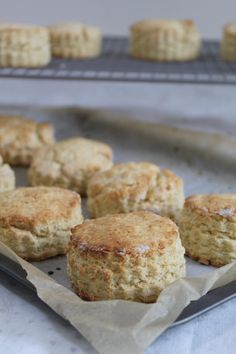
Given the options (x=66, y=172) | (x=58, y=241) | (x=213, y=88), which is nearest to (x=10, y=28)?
(x=66, y=172)

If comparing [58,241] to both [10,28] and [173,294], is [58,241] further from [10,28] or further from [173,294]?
[10,28]

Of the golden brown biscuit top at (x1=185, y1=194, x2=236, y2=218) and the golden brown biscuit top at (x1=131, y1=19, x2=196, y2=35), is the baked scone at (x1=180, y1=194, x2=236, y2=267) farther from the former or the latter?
the golden brown biscuit top at (x1=131, y1=19, x2=196, y2=35)

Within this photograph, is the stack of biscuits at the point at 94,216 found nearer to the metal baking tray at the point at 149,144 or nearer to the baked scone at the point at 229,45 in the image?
the metal baking tray at the point at 149,144

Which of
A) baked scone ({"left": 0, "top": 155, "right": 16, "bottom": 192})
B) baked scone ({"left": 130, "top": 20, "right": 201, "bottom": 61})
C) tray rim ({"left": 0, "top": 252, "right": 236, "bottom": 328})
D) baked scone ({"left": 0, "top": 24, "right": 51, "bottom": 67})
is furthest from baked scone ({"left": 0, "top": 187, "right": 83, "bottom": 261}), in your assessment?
baked scone ({"left": 130, "top": 20, "right": 201, "bottom": 61})

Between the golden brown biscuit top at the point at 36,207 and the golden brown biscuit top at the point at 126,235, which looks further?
the golden brown biscuit top at the point at 36,207

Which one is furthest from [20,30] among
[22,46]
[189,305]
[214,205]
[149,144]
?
[189,305]

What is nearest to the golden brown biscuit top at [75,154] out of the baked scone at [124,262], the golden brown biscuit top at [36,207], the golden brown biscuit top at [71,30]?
the golden brown biscuit top at [36,207]
